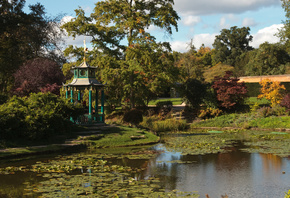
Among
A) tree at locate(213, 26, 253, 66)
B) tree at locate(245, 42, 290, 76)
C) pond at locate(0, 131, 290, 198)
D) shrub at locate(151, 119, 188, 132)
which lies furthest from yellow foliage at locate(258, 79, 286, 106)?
tree at locate(213, 26, 253, 66)

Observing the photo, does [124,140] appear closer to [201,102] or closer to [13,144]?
[13,144]

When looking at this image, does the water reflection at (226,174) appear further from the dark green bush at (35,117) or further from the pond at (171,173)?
the dark green bush at (35,117)

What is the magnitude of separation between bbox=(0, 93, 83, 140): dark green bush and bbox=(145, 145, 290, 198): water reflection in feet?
20.2

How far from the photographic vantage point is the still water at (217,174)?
34.0 feet

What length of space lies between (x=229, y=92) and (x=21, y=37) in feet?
73.6

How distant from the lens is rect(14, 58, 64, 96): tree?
99.3 ft

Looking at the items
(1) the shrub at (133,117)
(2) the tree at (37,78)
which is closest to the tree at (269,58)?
(2) the tree at (37,78)

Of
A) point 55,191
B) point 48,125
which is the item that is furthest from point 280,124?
point 55,191

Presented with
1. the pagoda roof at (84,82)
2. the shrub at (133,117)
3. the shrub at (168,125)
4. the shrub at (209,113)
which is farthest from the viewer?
the shrub at (209,113)

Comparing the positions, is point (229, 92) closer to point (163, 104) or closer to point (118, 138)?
point (163, 104)

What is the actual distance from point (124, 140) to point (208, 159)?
19.7 feet

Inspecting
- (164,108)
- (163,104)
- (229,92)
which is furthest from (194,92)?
(229,92)

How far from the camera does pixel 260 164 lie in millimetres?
14281

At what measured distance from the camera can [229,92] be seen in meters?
32.6
